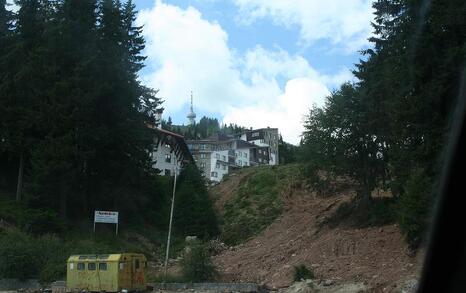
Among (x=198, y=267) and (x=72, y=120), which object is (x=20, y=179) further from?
(x=198, y=267)

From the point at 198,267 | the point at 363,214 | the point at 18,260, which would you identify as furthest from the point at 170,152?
the point at 198,267

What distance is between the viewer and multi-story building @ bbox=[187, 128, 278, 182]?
432 feet

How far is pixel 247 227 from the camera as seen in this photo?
2261 inches

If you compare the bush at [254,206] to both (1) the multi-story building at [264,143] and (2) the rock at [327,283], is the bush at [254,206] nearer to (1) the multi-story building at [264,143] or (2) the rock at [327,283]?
(2) the rock at [327,283]

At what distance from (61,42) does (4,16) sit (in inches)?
388

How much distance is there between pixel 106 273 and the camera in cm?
3181

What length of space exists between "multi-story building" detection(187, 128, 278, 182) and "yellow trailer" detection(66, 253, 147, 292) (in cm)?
8190

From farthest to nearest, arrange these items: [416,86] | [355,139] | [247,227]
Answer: [247,227] < [355,139] < [416,86]

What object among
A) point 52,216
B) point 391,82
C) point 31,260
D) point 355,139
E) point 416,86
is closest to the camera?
point 416,86

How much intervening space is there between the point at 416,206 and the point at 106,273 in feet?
53.3

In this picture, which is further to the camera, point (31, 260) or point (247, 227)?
point (247, 227)

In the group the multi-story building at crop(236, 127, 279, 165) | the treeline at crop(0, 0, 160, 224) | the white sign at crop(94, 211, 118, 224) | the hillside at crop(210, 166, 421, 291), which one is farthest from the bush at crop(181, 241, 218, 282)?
the multi-story building at crop(236, 127, 279, 165)

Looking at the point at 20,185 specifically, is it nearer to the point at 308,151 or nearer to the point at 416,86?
the point at 308,151

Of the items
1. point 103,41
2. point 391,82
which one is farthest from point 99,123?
point 391,82
